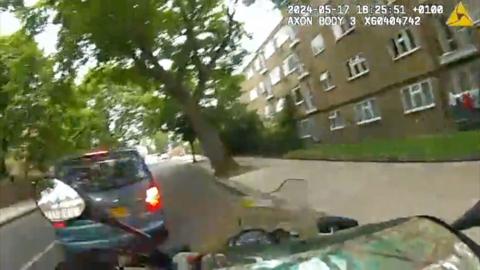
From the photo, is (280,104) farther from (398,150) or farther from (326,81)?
(398,150)

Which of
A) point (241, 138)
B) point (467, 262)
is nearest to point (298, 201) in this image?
point (241, 138)

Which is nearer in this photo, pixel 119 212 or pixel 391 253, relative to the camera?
pixel 391 253

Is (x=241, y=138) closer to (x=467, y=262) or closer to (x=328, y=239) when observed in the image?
(x=328, y=239)

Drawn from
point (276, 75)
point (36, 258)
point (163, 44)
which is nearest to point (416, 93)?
point (276, 75)

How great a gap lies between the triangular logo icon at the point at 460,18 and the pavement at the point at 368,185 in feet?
1.08

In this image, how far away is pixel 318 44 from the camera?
4.94 ft

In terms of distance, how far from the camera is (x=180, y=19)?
1487 mm

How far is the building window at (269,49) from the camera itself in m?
1.52

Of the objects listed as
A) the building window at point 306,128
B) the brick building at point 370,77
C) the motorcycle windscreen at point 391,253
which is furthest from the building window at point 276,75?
the motorcycle windscreen at point 391,253

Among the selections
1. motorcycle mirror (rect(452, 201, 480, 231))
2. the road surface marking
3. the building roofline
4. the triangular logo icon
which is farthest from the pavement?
the road surface marking

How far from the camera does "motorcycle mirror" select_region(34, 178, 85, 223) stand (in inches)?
55.5

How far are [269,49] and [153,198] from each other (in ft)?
1.42

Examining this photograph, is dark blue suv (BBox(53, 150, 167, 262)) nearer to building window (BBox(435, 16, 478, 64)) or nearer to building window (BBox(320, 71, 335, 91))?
building window (BBox(320, 71, 335, 91))

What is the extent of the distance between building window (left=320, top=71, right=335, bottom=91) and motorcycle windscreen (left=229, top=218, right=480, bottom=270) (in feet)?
1.55
